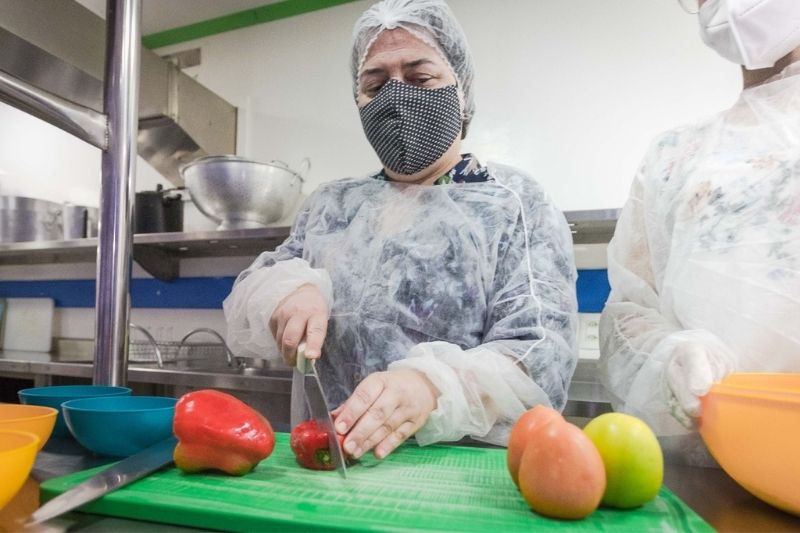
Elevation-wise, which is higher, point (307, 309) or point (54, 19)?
point (54, 19)

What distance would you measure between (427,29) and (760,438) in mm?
1082

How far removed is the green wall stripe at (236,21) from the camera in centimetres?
280

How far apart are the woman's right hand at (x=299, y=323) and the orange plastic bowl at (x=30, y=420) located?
1.16 ft

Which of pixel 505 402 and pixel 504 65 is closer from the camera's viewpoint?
pixel 505 402

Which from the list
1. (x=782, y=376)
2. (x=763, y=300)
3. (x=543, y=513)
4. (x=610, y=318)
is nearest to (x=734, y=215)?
(x=763, y=300)

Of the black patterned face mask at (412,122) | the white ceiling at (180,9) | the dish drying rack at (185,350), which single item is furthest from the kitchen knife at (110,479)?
the white ceiling at (180,9)

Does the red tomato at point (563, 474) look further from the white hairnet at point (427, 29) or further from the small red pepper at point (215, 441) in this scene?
the white hairnet at point (427, 29)

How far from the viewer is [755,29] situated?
104 centimetres

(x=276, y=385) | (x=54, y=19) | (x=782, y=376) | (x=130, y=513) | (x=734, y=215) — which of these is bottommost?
(x=276, y=385)

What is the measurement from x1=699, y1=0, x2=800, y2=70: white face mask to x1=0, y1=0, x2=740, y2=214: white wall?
111 centimetres

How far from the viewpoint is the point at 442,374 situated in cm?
88

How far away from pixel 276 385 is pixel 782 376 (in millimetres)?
1661

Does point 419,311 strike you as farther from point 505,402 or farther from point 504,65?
point 504,65

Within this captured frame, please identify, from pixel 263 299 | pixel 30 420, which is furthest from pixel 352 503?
pixel 263 299
